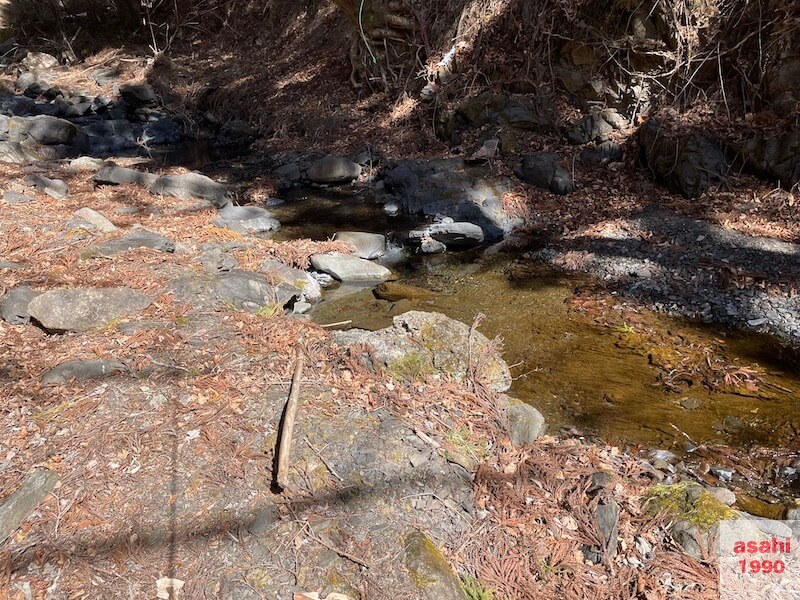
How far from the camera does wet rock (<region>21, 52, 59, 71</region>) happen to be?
59.4 feet

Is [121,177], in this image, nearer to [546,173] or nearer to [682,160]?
[546,173]

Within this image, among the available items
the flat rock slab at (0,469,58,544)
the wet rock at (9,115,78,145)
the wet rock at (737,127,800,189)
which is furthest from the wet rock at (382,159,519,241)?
the wet rock at (9,115,78,145)

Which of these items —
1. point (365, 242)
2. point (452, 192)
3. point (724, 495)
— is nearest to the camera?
point (724, 495)

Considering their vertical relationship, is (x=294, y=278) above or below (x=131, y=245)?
below

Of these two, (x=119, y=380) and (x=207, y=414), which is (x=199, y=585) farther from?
(x=119, y=380)

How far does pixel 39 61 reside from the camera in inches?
723

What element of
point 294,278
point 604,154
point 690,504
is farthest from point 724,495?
point 604,154

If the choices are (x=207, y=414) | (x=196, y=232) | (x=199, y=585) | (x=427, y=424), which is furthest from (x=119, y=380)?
(x=196, y=232)

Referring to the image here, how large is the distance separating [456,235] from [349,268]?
1.95 m

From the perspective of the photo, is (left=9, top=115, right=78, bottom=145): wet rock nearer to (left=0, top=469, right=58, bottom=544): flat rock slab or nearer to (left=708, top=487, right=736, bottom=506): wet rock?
(left=0, top=469, right=58, bottom=544): flat rock slab

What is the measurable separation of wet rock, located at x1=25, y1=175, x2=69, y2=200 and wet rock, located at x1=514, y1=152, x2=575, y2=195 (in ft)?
24.5

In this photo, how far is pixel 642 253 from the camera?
707 centimetres

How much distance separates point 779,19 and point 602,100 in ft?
8.99

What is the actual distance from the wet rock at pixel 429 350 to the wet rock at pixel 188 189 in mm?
5856
